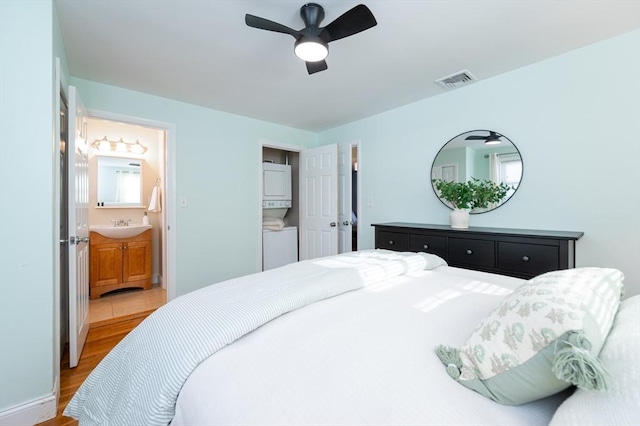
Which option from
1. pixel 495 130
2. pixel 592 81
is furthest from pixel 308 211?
pixel 592 81

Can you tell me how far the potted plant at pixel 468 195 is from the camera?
2.53 metres

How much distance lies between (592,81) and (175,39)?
2992 millimetres

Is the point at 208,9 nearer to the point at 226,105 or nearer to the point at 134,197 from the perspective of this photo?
the point at 226,105

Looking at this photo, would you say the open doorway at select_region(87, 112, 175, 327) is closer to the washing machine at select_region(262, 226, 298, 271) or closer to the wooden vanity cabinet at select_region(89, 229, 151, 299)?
the wooden vanity cabinet at select_region(89, 229, 151, 299)

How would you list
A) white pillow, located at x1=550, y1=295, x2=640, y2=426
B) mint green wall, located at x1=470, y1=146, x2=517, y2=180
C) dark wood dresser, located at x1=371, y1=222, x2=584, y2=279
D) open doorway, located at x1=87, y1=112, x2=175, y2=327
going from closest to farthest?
1. white pillow, located at x1=550, y1=295, x2=640, y2=426
2. dark wood dresser, located at x1=371, y1=222, x2=584, y2=279
3. mint green wall, located at x1=470, y1=146, x2=517, y2=180
4. open doorway, located at x1=87, y1=112, x2=175, y2=327

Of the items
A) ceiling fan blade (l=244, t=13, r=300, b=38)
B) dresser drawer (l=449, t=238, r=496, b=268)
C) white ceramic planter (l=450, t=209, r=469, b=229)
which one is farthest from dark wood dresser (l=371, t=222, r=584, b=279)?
ceiling fan blade (l=244, t=13, r=300, b=38)

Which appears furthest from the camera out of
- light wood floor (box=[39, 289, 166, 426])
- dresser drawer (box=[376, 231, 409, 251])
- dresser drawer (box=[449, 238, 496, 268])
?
dresser drawer (box=[376, 231, 409, 251])

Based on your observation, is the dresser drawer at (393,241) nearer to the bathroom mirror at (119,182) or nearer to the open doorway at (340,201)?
the open doorway at (340,201)

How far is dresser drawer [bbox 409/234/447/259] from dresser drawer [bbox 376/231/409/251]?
65mm

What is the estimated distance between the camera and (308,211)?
4.05 m

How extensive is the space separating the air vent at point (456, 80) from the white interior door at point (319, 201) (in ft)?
4.70

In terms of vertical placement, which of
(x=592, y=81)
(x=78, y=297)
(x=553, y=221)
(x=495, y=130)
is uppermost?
(x=592, y=81)

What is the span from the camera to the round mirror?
2.45 metres

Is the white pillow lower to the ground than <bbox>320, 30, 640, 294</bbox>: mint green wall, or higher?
lower
